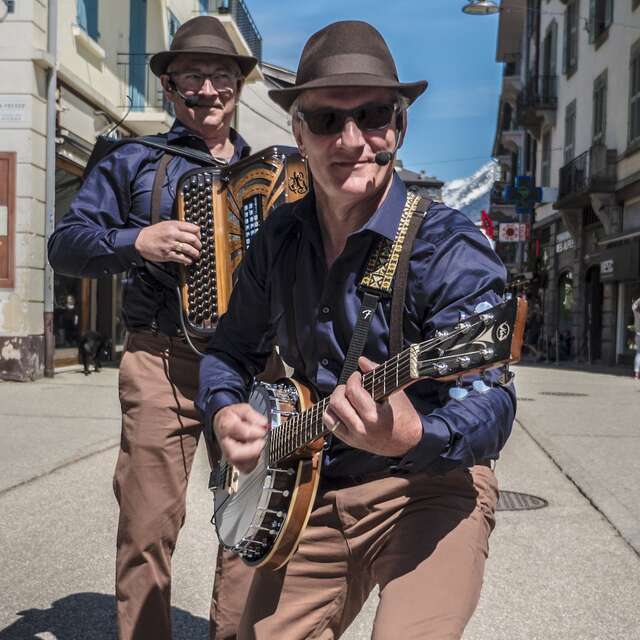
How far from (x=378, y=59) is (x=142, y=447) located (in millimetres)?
1682

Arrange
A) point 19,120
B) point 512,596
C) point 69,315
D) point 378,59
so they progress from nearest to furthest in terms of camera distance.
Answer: point 378,59 → point 512,596 → point 19,120 → point 69,315

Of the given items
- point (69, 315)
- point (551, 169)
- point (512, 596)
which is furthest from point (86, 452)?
point (551, 169)

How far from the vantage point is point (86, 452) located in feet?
27.9

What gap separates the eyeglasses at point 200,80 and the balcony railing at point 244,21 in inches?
835

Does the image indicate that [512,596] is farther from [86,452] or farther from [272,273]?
[86,452]

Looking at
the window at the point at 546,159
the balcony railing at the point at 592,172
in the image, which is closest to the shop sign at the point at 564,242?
the balcony railing at the point at 592,172

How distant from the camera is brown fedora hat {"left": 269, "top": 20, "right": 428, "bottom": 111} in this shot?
2.32 m

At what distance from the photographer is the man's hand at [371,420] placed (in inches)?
75.3

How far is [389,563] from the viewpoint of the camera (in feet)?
7.54

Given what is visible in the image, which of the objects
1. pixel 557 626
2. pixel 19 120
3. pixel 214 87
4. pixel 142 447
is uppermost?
pixel 19 120

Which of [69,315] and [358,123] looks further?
[69,315]

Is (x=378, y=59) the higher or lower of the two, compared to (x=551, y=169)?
lower

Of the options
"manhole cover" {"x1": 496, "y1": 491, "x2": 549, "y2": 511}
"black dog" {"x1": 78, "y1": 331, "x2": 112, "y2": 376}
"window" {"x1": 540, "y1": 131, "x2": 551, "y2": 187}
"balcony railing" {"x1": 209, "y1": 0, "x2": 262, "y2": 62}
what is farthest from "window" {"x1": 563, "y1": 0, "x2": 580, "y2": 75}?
"manhole cover" {"x1": 496, "y1": 491, "x2": 549, "y2": 511}

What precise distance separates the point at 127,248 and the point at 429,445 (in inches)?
66.0
